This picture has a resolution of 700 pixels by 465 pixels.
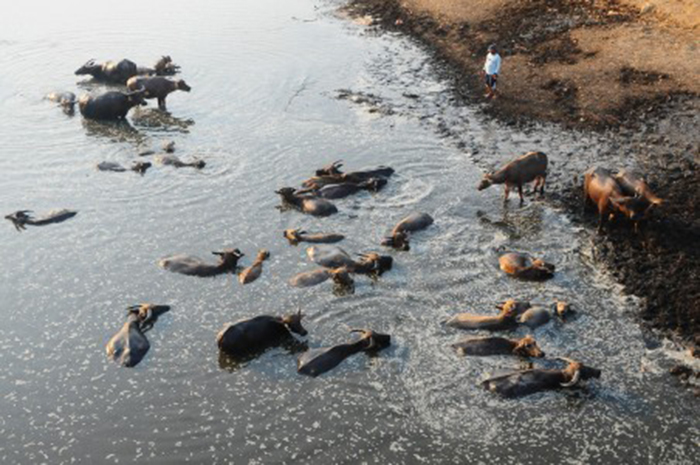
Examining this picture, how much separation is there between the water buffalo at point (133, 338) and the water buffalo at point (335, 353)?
8.71 feet

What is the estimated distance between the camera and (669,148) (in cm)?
1775

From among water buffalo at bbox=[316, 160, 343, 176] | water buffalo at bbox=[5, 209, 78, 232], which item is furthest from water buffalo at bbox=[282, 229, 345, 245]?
water buffalo at bbox=[5, 209, 78, 232]

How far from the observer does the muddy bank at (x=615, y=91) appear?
13438 millimetres

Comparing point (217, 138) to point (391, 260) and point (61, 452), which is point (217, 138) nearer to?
point (391, 260)

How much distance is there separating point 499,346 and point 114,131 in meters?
14.5

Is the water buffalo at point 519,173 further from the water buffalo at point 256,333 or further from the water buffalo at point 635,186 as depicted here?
the water buffalo at point 256,333

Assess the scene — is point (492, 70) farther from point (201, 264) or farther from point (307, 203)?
point (201, 264)

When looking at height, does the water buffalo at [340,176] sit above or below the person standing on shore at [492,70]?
below

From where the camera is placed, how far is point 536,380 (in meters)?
10.7

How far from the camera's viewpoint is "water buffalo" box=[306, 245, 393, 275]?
13.7m

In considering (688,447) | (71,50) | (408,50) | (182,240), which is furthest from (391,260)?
(71,50)

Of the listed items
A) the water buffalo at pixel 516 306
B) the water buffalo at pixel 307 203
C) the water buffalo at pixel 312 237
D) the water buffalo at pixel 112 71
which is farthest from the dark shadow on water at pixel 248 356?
the water buffalo at pixel 112 71

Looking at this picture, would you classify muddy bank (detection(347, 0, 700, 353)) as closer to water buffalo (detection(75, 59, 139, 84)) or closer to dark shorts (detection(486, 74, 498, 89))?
dark shorts (detection(486, 74, 498, 89))

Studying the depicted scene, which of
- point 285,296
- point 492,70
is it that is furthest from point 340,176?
point 492,70
